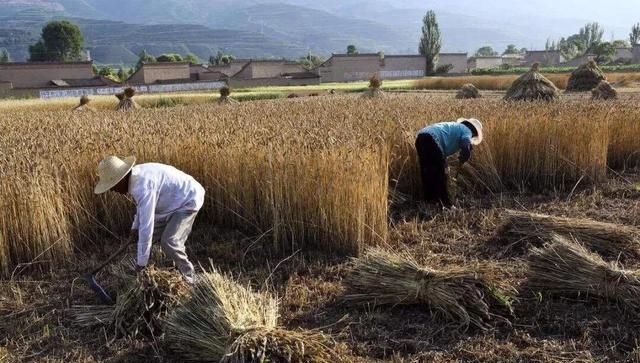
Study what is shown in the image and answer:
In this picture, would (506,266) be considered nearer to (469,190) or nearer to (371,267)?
(371,267)

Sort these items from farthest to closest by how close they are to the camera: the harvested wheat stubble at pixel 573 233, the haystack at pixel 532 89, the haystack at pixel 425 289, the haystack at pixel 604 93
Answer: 1. the haystack at pixel 604 93
2. the haystack at pixel 532 89
3. the harvested wheat stubble at pixel 573 233
4. the haystack at pixel 425 289

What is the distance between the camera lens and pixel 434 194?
6.91 m

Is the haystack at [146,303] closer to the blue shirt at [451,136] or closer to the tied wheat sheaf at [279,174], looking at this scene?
the tied wheat sheaf at [279,174]

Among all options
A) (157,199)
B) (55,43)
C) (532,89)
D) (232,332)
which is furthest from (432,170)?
(55,43)

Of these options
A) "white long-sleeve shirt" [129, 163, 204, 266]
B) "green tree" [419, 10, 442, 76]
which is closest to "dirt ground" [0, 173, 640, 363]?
"white long-sleeve shirt" [129, 163, 204, 266]

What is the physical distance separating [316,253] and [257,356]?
2.39 meters

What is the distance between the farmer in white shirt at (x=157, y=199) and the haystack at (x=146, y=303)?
142 millimetres

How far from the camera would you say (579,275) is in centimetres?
431

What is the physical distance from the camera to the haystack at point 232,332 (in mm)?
3217

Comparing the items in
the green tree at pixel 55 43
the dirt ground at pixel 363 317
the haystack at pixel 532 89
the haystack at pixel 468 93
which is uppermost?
the green tree at pixel 55 43

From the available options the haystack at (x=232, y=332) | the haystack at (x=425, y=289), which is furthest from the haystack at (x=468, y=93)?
the haystack at (x=232, y=332)

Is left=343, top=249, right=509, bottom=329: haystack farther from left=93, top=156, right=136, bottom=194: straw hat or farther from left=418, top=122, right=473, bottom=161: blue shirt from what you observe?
left=418, top=122, right=473, bottom=161: blue shirt

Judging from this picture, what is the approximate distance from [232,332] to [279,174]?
249 centimetres

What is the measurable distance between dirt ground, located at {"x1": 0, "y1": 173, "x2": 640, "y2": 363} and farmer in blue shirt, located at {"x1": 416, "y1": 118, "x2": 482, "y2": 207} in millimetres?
914
